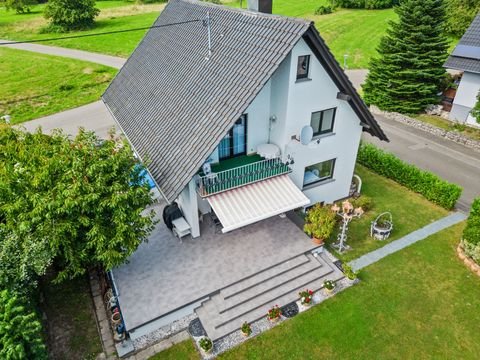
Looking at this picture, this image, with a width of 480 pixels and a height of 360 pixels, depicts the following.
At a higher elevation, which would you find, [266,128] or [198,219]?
[266,128]

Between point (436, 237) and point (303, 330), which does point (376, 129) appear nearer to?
point (436, 237)

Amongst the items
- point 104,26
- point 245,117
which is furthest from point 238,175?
point 104,26

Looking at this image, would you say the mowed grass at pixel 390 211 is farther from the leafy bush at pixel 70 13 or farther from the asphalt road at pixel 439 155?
the leafy bush at pixel 70 13

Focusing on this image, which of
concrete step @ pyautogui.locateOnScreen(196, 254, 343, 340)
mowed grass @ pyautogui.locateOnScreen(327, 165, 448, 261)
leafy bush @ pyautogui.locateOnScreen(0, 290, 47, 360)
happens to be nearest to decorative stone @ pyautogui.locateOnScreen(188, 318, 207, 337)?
concrete step @ pyautogui.locateOnScreen(196, 254, 343, 340)

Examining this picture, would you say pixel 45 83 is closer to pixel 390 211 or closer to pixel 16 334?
pixel 16 334

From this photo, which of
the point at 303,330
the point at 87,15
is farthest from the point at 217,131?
the point at 87,15

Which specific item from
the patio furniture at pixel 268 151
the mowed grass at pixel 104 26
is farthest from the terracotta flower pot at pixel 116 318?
the mowed grass at pixel 104 26
